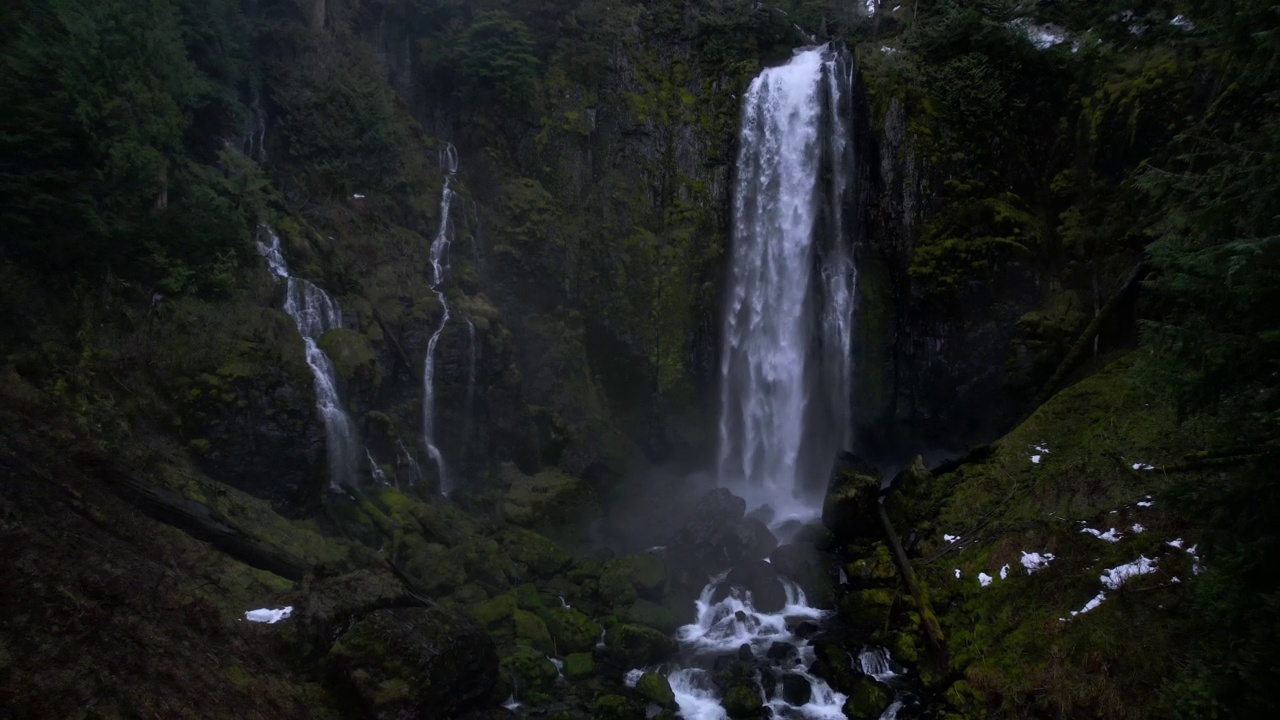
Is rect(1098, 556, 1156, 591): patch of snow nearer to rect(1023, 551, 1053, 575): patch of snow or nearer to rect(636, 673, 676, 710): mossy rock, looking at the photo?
rect(1023, 551, 1053, 575): patch of snow

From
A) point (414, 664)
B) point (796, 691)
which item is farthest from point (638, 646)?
point (414, 664)

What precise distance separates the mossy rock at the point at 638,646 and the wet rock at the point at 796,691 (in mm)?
2469

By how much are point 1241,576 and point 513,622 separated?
10.8 metres

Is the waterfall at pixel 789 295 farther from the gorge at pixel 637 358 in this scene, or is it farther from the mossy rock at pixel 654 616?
the mossy rock at pixel 654 616

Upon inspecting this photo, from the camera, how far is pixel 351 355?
1574 centimetres

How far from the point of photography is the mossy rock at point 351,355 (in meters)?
15.5

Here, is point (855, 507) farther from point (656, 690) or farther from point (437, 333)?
point (437, 333)

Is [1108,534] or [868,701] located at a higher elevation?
[1108,534]

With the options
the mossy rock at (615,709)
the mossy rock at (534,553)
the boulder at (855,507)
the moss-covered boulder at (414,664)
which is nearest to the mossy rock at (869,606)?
the boulder at (855,507)

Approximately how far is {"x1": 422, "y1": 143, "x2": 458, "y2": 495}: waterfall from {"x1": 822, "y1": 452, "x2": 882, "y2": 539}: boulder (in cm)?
959

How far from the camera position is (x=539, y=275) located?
21.8 m

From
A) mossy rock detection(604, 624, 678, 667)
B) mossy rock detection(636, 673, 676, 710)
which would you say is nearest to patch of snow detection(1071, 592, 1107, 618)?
mossy rock detection(636, 673, 676, 710)

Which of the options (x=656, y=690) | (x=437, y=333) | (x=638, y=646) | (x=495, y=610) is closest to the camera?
(x=656, y=690)

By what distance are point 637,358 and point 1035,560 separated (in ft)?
43.0
